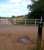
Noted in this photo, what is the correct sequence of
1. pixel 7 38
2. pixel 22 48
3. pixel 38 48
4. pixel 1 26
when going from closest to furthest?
pixel 38 48
pixel 22 48
pixel 7 38
pixel 1 26

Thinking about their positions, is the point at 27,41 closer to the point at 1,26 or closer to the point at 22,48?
the point at 22,48

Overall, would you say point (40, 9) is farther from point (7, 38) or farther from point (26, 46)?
point (7, 38)

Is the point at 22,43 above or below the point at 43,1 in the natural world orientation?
below

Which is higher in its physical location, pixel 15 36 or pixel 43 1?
pixel 43 1

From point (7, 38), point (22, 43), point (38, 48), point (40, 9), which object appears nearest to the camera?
point (40, 9)

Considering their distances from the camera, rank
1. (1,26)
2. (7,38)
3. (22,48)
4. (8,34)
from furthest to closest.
Result: (1,26) → (8,34) → (7,38) → (22,48)

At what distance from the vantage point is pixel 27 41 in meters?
3.72

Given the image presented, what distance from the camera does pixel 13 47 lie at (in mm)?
3285

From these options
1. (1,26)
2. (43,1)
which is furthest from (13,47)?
(1,26)

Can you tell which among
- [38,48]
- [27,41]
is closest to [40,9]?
[38,48]

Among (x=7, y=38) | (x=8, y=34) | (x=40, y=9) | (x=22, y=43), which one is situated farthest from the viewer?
(x=8, y=34)

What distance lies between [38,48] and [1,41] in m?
1.05

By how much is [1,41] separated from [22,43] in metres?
0.42

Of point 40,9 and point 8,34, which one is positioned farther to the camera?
point 8,34
